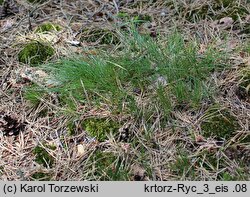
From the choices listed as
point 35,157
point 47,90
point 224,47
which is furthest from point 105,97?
point 224,47

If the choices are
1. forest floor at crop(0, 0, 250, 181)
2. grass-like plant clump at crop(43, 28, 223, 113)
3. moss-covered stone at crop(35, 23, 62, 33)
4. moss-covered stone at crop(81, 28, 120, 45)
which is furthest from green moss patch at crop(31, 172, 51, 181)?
moss-covered stone at crop(35, 23, 62, 33)

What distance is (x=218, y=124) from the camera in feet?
7.07

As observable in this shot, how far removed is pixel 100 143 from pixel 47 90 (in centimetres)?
48

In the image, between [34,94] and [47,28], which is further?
[47,28]

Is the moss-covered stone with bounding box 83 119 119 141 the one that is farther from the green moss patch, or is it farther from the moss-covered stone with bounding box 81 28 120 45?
the moss-covered stone with bounding box 81 28 120 45

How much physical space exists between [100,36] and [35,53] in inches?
18.3

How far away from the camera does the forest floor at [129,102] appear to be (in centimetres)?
206

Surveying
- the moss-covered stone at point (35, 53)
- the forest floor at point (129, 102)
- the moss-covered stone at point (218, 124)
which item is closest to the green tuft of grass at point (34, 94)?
the forest floor at point (129, 102)

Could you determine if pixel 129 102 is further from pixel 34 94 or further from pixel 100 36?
pixel 100 36

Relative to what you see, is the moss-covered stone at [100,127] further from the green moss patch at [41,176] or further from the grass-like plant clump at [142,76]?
the green moss patch at [41,176]

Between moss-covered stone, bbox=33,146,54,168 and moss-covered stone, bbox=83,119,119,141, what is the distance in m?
0.25

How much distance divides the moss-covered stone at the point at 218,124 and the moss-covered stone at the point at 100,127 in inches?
19.3

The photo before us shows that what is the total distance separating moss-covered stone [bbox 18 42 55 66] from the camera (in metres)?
2.66

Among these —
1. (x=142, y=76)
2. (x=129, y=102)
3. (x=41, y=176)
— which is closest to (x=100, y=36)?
(x=142, y=76)
